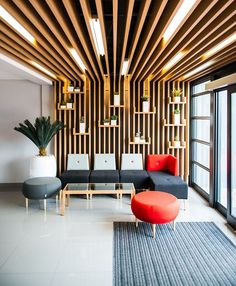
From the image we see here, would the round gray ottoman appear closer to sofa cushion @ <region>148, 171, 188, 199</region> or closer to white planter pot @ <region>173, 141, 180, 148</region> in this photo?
sofa cushion @ <region>148, 171, 188, 199</region>

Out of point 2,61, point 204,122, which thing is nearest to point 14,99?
point 2,61

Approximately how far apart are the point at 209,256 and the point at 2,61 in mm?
4188

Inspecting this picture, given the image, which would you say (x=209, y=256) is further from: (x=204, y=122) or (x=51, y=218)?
(x=204, y=122)

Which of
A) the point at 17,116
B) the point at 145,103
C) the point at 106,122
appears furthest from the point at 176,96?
the point at 17,116

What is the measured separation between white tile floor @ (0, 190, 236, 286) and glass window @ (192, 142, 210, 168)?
849 millimetres

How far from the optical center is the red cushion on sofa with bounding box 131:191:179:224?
405cm

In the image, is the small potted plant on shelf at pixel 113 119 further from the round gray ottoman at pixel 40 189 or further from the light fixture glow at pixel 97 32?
the light fixture glow at pixel 97 32

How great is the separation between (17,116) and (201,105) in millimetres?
4682

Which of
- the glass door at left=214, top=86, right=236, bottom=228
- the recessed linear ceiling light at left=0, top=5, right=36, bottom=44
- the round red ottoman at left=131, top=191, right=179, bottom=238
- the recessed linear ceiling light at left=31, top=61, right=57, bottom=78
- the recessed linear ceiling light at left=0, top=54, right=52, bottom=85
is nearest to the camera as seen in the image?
the recessed linear ceiling light at left=0, top=5, right=36, bottom=44

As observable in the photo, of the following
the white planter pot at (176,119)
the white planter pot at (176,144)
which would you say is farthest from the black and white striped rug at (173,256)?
the white planter pot at (176,119)

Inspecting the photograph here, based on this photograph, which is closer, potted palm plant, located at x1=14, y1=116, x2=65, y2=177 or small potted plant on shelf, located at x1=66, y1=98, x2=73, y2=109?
potted palm plant, located at x1=14, y1=116, x2=65, y2=177

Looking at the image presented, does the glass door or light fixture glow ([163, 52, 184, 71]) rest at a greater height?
light fixture glow ([163, 52, 184, 71])

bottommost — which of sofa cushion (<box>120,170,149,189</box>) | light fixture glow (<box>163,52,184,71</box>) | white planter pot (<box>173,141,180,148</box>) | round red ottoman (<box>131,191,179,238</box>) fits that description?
round red ottoman (<box>131,191,179,238</box>)

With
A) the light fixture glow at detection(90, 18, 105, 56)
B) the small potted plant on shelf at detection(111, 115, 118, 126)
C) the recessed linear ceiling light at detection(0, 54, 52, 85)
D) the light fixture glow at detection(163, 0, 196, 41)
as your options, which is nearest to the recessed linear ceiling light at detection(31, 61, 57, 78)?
the recessed linear ceiling light at detection(0, 54, 52, 85)
